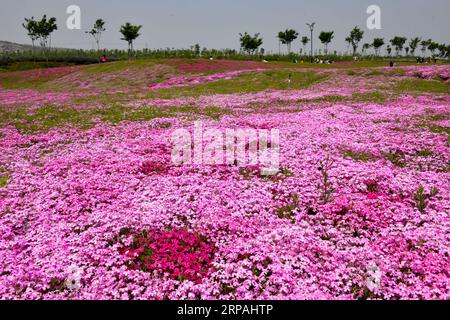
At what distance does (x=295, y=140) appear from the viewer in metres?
18.0

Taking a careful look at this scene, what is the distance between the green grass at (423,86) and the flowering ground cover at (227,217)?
21907 millimetres

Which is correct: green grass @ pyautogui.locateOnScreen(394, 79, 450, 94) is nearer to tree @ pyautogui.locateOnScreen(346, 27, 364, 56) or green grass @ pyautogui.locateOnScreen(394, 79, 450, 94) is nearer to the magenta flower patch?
the magenta flower patch

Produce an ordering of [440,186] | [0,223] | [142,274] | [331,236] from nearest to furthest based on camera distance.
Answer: [142,274]
[331,236]
[0,223]
[440,186]

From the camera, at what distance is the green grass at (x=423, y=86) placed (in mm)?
39125

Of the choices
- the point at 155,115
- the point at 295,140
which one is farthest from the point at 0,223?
the point at 155,115

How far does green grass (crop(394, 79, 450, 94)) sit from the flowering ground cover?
2191 cm

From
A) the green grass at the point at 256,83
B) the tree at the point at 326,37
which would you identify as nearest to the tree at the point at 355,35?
the tree at the point at 326,37

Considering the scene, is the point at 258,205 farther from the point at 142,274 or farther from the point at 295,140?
the point at 295,140

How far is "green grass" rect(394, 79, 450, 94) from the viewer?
3912 cm

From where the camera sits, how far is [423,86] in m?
42.0

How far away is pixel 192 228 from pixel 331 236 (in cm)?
397

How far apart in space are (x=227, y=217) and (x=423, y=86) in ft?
142

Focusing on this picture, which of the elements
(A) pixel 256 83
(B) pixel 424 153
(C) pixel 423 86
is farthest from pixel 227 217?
(A) pixel 256 83
